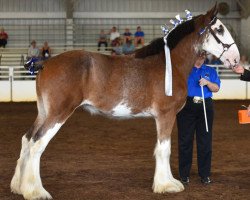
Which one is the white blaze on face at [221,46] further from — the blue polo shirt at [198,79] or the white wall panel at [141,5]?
the white wall panel at [141,5]

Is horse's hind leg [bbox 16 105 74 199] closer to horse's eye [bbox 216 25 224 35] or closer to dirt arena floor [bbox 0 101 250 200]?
dirt arena floor [bbox 0 101 250 200]

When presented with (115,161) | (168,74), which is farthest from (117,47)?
(168,74)

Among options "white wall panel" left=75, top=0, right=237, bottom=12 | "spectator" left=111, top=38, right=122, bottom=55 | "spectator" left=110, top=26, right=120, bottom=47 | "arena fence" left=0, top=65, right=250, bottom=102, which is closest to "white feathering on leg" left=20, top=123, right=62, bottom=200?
"arena fence" left=0, top=65, right=250, bottom=102

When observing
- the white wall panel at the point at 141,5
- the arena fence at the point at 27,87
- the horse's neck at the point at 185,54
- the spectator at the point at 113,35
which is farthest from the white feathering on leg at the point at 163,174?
the white wall panel at the point at 141,5

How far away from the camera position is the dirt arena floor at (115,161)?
254 inches

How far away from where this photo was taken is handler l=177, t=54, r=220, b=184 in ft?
22.9

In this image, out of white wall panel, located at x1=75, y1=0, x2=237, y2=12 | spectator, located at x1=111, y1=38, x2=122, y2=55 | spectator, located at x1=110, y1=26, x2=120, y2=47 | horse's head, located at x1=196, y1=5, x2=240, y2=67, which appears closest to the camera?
horse's head, located at x1=196, y1=5, x2=240, y2=67

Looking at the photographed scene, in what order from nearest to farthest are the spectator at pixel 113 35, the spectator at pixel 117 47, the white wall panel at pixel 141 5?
the spectator at pixel 117 47 → the spectator at pixel 113 35 → the white wall panel at pixel 141 5

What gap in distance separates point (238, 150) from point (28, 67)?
4.63 m

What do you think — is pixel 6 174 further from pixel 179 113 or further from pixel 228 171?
pixel 228 171

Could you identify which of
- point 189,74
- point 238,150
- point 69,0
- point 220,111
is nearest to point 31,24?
point 69,0

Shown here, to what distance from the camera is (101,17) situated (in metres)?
27.9

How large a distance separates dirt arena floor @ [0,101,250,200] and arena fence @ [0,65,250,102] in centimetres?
619

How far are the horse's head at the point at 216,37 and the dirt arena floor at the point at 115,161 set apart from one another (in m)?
1.72
